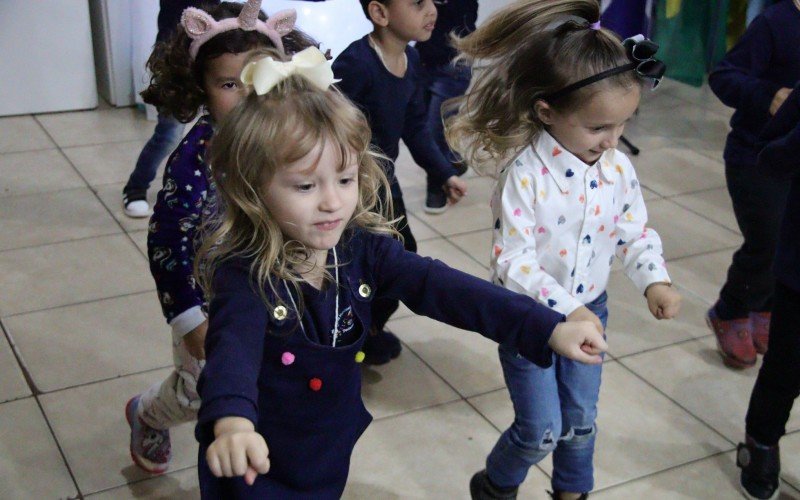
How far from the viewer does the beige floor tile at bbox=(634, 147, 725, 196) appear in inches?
178

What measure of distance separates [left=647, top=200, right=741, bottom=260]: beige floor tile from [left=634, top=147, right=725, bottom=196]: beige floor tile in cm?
22

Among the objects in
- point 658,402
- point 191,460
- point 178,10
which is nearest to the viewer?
point 191,460

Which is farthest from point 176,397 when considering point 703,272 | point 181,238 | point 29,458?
point 703,272

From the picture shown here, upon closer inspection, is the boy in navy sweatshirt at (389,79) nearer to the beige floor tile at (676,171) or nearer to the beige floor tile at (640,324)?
the beige floor tile at (640,324)

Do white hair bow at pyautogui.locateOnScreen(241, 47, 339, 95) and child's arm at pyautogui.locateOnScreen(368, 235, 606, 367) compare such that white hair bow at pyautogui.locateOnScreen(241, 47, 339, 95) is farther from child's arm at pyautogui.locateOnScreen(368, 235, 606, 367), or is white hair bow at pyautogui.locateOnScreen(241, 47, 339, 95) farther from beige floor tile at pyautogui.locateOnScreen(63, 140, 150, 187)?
beige floor tile at pyautogui.locateOnScreen(63, 140, 150, 187)

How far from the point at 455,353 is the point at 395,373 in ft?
0.74

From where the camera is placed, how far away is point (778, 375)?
237cm

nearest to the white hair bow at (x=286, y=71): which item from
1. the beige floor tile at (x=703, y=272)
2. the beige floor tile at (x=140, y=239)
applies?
the beige floor tile at (x=140, y=239)

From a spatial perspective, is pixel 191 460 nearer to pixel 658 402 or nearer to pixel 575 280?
pixel 575 280

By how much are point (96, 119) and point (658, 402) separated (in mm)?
3249

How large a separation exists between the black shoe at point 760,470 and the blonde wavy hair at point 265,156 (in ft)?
4.52

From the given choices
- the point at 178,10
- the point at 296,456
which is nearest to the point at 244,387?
the point at 296,456

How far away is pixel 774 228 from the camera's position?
9.62ft

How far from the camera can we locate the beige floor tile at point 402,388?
9.14 feet
